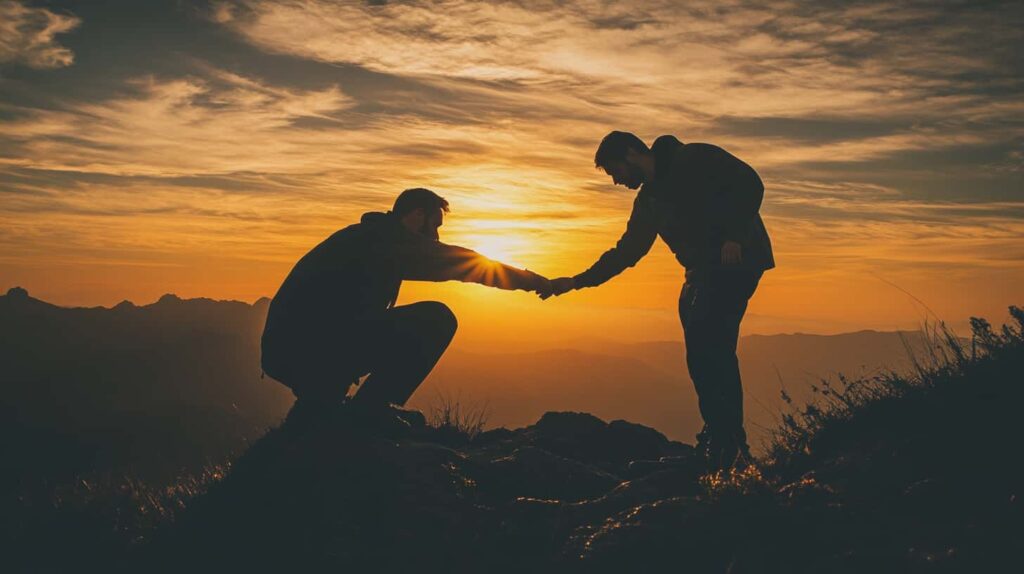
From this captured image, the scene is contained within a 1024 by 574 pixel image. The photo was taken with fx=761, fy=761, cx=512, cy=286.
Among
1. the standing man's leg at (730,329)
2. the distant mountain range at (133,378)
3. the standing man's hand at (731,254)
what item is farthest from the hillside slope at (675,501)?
the distant mountain range at (133,378)

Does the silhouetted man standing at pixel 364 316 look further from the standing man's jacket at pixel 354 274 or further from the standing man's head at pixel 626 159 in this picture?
the standing man's head at pixel 626 159

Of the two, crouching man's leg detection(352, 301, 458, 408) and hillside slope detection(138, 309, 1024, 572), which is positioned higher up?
crouching man's leg detection(352, 301, 458, 408)

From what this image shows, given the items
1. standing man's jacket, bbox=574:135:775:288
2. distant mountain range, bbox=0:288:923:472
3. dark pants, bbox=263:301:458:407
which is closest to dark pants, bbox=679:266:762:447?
standing man's jacket, bbox=574:135:775:288

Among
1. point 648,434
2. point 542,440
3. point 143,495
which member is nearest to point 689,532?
point 542,440

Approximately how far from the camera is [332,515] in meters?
4.64

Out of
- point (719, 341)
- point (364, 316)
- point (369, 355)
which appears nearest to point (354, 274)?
point (364, 316)

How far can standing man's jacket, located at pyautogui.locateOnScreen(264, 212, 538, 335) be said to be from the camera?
5.62 metres

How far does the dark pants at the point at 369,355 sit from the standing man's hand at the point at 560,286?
1.62 metres

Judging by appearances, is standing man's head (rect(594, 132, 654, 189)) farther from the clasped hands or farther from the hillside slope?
the hillside slope

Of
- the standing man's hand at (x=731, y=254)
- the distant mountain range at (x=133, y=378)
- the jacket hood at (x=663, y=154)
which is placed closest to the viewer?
the standing man's hand at (x=731, y=254)

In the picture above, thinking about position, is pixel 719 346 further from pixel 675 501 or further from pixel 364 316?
pixel 364 316

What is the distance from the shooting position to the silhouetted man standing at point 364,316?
5621mm

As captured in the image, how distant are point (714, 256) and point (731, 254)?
1.18ft

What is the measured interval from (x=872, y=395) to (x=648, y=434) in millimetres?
3017
